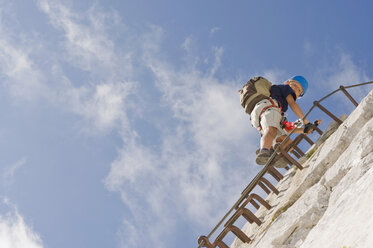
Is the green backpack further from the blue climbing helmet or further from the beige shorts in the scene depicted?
the blue climbing helmet

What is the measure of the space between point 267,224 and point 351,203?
6.97ft

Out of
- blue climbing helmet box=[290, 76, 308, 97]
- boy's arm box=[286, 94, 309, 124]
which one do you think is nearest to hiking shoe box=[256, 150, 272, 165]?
boy's arm box=[286, 94, 309, 124]

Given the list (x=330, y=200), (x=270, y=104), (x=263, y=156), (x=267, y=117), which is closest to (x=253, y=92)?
(x=270, y=104)

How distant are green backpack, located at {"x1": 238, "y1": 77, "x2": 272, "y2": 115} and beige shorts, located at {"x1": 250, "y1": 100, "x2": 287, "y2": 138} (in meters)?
0.17

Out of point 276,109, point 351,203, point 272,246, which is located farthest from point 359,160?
point 276,109

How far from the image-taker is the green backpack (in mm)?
8867

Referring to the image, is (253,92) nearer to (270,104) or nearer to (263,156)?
(270,104)

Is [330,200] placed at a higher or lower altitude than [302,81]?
lower

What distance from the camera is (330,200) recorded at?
4383mm

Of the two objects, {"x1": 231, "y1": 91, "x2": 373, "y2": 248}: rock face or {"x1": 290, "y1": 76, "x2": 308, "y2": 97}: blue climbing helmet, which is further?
{"x1": 290, "y1": 76, "x2": 308, "y2": 97}: blue climbing helmet

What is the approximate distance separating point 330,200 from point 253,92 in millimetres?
4756

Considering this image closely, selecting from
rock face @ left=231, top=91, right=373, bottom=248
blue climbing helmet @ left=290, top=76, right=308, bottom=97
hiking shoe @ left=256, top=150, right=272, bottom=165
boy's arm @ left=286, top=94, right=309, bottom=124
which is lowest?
rock face @ left=231, top=91, right=373, bottom=248

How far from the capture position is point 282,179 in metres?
7.01

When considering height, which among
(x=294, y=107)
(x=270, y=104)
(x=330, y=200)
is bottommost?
(x=330, y=200)
